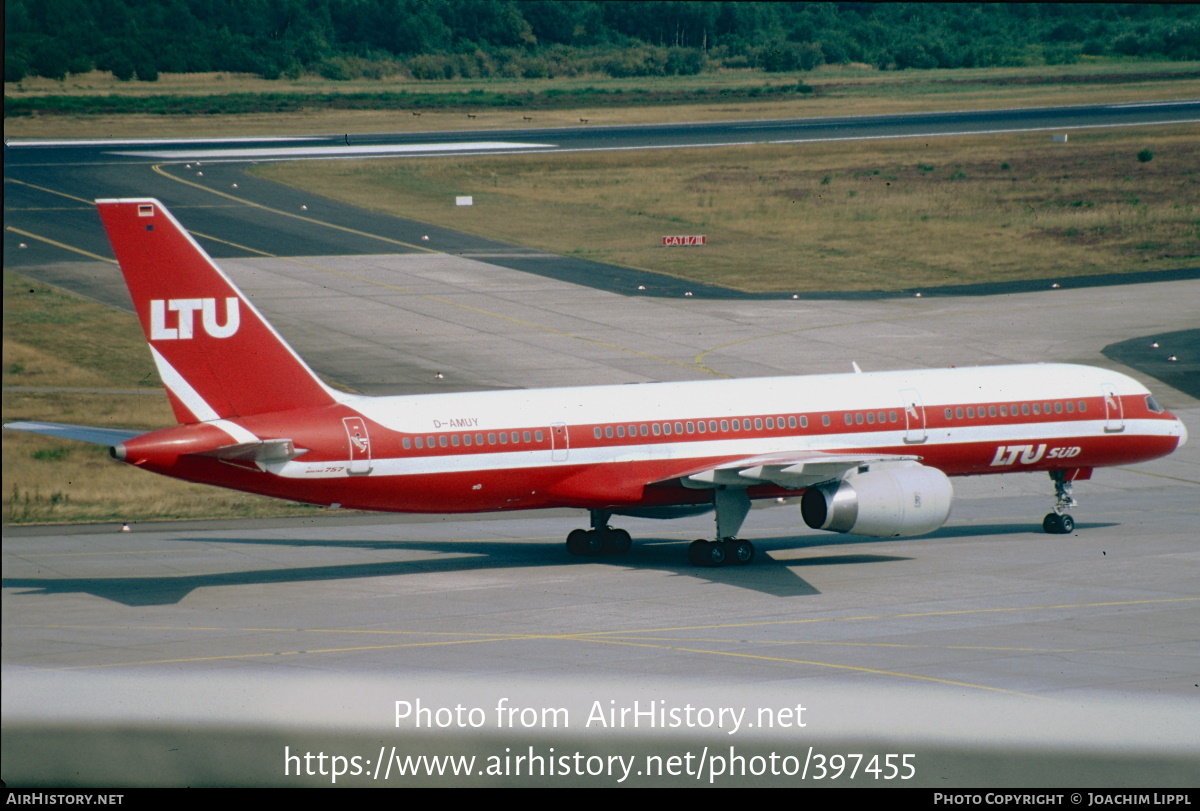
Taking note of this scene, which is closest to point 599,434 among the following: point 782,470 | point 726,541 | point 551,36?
point 726,541

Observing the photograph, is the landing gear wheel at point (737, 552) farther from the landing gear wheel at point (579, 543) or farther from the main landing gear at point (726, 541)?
the landing gear wheel at point (579, 543)

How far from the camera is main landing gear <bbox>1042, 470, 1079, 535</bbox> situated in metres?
44.5

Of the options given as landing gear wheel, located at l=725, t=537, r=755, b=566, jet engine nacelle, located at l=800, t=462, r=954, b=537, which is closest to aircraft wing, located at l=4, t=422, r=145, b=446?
landing gear wheel, located at l=725, t=537, r=755, b=566

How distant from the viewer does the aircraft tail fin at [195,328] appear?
112ft

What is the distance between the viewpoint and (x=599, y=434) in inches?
1534

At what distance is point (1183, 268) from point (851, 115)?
231 ft

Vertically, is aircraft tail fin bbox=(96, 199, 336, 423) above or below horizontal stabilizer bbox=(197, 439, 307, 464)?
above

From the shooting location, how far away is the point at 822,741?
20422 mm

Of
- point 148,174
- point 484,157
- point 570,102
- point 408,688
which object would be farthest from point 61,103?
point 408,688

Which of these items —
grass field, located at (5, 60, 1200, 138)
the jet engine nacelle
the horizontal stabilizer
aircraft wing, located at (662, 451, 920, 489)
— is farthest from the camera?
grass field, located at (5, 60, 1200, 138)

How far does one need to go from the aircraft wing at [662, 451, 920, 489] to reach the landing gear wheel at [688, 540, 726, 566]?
171 cm

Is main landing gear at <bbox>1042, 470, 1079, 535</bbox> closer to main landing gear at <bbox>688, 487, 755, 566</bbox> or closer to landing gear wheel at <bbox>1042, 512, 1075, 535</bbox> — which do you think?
landing gear wheel at <bbox>1042, 512, 1075, 535</bbox>

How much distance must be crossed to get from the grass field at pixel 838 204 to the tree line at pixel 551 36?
10.9 metres

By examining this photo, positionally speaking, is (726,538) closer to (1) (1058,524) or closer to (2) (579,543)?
(2) (579,543)
